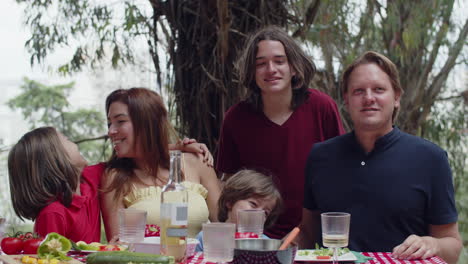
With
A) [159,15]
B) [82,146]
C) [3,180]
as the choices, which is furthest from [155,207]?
[82,146]

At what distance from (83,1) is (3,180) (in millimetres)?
1443

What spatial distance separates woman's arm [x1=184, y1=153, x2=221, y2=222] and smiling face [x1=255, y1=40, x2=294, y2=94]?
0.44 metres

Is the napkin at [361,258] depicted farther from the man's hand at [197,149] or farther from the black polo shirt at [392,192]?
the man's hand at [197,149]

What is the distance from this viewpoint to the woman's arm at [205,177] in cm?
278

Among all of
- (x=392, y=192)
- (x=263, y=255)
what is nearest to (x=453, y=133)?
(x=392, y=192)

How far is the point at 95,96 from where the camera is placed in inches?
191

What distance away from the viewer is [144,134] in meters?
2.64

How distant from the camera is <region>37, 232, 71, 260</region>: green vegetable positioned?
1.80 meters

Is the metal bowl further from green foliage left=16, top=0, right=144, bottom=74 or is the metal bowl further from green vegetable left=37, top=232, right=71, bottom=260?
green foliage left=16, top=0, right=144, bottom=74

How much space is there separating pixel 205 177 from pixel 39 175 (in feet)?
2.43

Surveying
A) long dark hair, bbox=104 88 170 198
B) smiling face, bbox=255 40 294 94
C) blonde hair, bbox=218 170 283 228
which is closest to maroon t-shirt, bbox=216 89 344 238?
smiling face, bbox=255 40 294 94

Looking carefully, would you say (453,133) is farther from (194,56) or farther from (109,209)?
(109,209)

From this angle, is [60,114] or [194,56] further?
[60,114]

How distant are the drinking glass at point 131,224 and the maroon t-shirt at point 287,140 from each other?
977mm
